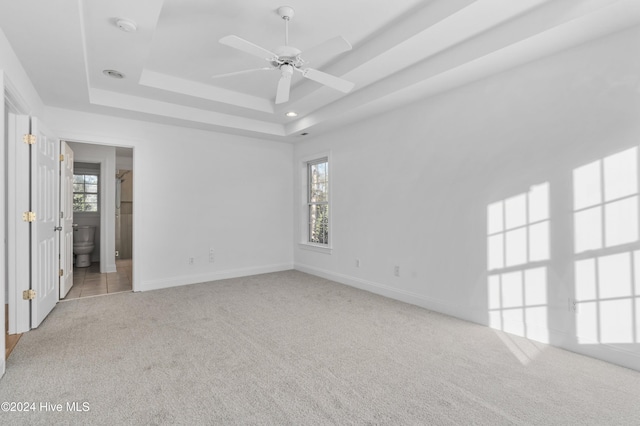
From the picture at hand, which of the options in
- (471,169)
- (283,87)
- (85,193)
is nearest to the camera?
(283,87)

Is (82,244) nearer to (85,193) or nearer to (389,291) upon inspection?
(85,193)

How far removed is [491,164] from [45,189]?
15.1 ft

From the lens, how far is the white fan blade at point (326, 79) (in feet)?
9.65

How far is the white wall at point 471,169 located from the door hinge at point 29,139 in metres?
3.68

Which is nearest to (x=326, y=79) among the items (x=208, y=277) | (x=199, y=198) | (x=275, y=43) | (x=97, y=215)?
(x=275, y=43)

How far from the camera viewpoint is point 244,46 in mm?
2488

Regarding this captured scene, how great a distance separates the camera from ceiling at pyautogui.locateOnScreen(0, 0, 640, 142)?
241cm

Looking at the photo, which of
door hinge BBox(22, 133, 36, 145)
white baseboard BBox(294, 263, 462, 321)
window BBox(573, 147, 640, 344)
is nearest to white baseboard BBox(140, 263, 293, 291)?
white baseboard BBox(294, 263, 462, 321)

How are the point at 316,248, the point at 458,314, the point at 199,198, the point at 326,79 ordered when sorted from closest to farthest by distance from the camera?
the point at 326,79 → the point at 458,314 → the point at 199,198 → the point at 316,248

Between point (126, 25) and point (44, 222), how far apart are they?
227 cm

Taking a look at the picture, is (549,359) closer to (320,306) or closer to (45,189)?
(320,306)

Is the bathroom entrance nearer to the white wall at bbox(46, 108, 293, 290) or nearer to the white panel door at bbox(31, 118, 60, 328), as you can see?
the white wall at bbox(46, 108, 293, 290)

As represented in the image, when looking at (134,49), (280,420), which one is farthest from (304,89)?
(280,420)

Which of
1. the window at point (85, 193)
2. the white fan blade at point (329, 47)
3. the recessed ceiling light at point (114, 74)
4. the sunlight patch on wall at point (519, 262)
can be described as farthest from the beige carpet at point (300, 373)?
the window at point (85, 193)
